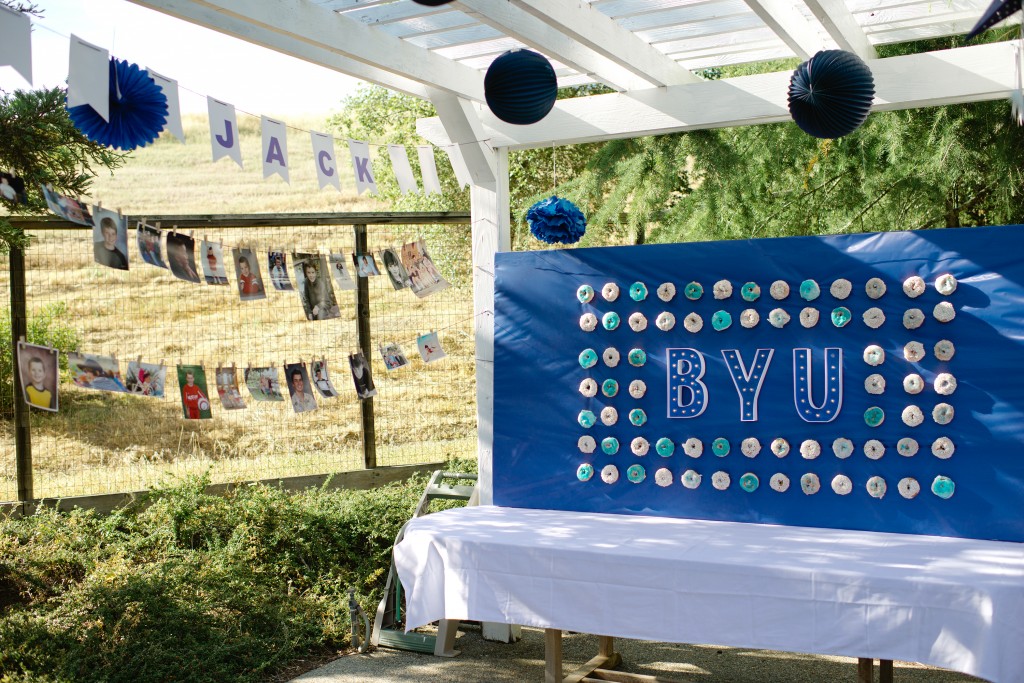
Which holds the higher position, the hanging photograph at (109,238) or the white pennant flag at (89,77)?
the white pennant flag at (89,77)

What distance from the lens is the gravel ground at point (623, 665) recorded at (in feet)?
12.3

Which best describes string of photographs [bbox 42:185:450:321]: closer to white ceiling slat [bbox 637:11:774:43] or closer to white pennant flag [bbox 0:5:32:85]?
white pennant flag [bbox 0:5:32:85]

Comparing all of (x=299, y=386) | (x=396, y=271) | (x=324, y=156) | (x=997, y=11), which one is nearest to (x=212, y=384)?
(x=396, y=271)

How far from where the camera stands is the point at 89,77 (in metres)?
2.73

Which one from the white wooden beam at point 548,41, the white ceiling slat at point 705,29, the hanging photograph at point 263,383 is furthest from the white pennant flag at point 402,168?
the white ceiling slat at point 705,29

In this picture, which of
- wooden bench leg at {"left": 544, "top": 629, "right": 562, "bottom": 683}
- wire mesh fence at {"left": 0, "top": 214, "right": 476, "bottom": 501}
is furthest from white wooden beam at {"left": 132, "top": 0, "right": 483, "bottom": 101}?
wooden bench leg at {"left": 544, "top": 629, "right": 562, "bottom": 683}

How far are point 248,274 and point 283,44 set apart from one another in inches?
43.2

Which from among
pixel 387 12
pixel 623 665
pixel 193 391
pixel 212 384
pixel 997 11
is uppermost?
pixel 387 12

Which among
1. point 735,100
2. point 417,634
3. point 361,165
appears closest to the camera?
point 735,100

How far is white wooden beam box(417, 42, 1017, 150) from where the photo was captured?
132 inches

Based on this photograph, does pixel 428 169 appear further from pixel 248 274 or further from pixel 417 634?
pixel 417 634

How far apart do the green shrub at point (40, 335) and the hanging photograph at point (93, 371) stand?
289 centimetres

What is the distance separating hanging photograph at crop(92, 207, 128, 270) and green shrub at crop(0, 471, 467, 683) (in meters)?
1.50

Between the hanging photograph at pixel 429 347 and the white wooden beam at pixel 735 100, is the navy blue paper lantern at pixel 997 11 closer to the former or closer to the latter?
the white wooden beam at pixel 735 100
